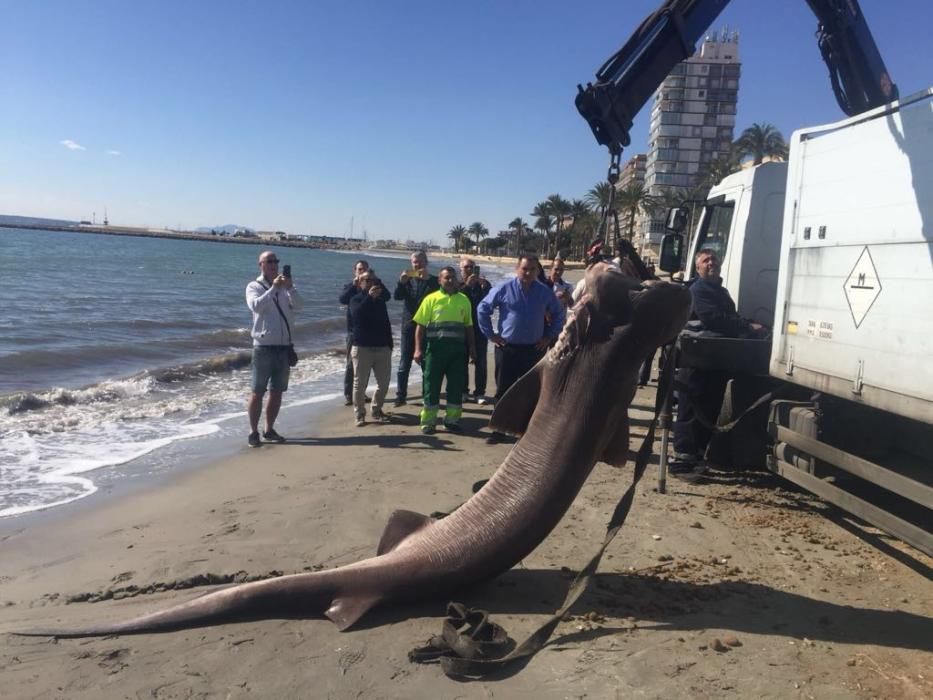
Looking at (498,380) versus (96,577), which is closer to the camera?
(96,577)

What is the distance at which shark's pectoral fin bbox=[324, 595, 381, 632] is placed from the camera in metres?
3.74

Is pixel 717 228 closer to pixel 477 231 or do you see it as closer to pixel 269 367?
pixel 269 367

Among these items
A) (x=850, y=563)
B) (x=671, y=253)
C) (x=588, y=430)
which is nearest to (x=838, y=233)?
(x=850, y=563)

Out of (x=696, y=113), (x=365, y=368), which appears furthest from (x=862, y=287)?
(x=696, y=113)

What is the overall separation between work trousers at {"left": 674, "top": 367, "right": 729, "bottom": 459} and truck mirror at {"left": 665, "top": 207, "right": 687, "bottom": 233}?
2.83 metres

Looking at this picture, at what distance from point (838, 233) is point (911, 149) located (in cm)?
87

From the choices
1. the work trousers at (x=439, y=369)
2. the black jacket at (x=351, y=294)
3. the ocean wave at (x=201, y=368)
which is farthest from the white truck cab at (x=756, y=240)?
the ocean wave at (x=201, y=368)

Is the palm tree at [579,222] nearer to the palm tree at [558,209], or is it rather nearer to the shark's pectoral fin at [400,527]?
the palm tree at [558,209]

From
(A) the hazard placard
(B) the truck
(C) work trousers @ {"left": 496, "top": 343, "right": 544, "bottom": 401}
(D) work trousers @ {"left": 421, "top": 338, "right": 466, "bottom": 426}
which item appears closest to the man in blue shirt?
(C) work trousers @ {"left": 496, "top": 343, "right": 544, "bottom": 401}

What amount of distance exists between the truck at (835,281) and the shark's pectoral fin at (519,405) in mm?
2517

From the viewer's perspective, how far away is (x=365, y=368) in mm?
9117

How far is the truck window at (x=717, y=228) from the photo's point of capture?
8391 mm

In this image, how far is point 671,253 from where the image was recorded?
30.9 ft

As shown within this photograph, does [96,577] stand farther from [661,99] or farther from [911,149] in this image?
[661,99]
